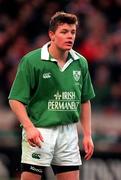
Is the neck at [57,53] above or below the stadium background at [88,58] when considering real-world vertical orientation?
above

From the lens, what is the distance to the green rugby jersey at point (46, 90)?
19.7 ft

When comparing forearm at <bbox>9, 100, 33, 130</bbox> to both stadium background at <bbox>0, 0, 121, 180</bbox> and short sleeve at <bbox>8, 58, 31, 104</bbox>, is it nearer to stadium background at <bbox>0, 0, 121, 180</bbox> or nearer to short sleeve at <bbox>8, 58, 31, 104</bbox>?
short sleeve at <bbox>8, 58, 31, 104</bbox>

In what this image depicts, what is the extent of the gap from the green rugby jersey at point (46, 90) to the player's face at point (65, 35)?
0.17 metres

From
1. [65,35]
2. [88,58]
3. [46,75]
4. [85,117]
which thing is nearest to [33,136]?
[46,75]

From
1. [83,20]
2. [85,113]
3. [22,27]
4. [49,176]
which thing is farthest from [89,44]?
[85,113]

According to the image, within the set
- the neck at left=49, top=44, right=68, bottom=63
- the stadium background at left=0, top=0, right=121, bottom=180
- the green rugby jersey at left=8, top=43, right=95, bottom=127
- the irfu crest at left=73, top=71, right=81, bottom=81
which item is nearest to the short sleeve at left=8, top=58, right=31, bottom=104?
the green rugby jersey at left=8, top=43, right=95, bottom=127

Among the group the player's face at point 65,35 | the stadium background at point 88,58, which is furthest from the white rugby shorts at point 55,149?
the stadium background at point 88,58

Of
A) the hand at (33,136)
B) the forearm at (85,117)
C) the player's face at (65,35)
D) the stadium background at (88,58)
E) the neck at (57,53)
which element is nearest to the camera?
the hand at (33,136)

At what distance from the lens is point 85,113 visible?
6.31m

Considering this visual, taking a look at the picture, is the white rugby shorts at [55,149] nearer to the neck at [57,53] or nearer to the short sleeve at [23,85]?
the short sleeve at [23,85]

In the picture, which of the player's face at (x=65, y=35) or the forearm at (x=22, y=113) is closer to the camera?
the forearm at (x=22, y=113)

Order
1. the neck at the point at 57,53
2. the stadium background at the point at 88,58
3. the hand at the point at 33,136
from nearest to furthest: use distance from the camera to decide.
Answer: the hand at the point at 33,136 → the neck at the point at 57,53 → the stadium background at the point at 88,58

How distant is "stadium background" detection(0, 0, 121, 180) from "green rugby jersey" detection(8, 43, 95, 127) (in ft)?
10.9

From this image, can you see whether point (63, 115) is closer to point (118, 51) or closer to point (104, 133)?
point (104, 133)
